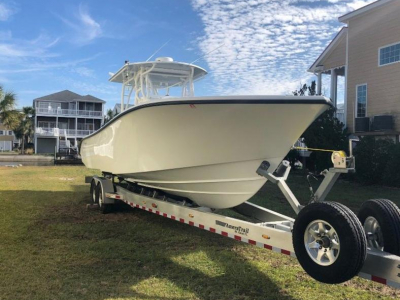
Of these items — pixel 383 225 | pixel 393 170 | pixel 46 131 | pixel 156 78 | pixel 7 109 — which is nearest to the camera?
pixel 383 225

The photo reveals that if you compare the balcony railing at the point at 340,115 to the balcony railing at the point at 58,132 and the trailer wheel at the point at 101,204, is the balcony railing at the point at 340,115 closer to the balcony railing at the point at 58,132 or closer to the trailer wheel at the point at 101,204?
the trailer wheel at the point at 101,204

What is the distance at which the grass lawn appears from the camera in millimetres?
3846

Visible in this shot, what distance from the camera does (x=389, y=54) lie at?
600 inches

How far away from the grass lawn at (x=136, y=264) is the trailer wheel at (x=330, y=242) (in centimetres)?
71

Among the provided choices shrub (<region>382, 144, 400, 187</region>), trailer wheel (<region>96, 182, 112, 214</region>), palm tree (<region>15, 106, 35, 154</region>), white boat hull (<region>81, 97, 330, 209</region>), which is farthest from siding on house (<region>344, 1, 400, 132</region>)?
palm tree (<region>15, 106, 35, 154</region>)

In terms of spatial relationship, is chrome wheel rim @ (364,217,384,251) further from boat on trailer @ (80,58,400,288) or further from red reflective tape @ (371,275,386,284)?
red reflective tape @ (371,275,386,284)

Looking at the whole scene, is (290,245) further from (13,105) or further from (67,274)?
(13,105)

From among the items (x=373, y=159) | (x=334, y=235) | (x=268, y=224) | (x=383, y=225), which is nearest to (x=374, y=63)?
(x=373, y=159)

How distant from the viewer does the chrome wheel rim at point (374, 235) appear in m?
3.59

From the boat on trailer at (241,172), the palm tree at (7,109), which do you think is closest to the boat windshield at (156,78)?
the boat on trailer at (241,172)

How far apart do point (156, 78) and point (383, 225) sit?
16.1ft

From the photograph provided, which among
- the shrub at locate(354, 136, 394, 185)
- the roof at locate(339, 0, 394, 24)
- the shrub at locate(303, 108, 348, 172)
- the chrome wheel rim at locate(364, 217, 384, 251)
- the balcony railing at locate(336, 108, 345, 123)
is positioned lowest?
the chrome wheel rim at locate(364, 217, 384, 251)

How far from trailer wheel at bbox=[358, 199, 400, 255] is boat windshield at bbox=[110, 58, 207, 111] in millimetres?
3928

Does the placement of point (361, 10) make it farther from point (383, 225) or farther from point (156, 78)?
point (383, 225)
